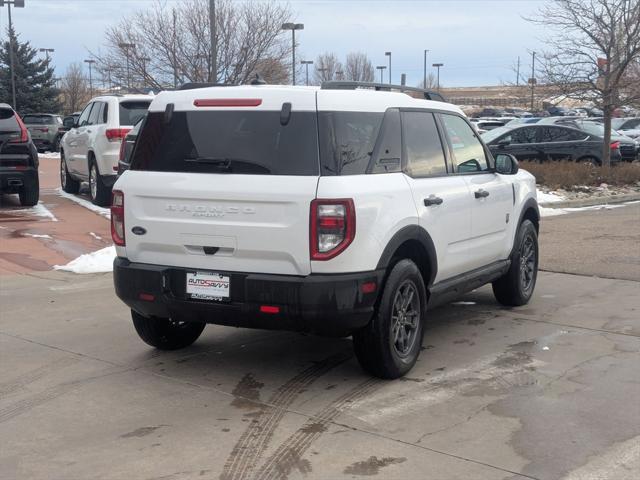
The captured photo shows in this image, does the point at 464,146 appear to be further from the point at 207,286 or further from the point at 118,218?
the point at 118,218

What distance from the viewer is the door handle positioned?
5668 mm

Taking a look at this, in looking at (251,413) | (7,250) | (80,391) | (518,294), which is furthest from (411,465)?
(7,250)

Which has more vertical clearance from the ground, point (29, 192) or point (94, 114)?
point (94, 114)

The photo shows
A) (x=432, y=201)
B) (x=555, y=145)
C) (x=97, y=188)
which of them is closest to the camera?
(x=432, y=201)

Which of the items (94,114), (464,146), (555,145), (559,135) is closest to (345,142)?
(464,146)

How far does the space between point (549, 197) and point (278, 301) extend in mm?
13308

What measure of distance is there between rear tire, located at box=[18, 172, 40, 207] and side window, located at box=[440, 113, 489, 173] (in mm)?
9163

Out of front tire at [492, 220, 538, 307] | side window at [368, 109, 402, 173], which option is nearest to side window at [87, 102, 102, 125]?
front tire at [492, 220, 538, 307]

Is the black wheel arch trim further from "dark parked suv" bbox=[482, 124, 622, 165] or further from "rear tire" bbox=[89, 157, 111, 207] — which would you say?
"dark parked suv" bbox=[482, 124, 622, 165]

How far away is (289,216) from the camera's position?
194 inches

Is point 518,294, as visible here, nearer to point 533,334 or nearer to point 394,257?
point 533,334

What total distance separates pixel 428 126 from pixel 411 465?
285 cm

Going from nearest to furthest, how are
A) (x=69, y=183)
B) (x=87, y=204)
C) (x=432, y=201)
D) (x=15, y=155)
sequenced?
1. (x=432, y=201)
2. (x=15, y=155)
3. (x=87, y=204)
4. (x=69, y=183)

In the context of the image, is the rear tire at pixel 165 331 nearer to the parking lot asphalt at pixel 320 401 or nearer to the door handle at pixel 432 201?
the parking lot asphalt at pixel 320 401
